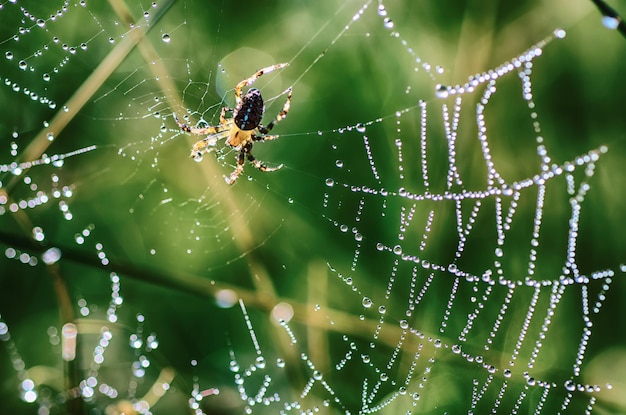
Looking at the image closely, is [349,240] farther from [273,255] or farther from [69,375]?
[69,375]

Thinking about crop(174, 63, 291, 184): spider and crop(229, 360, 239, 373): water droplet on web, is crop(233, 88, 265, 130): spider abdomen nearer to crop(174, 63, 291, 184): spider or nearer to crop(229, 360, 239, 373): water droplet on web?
crop(174, 63, 291, 184): spider

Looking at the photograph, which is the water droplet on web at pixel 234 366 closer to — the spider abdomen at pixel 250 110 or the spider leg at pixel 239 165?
the spider leg at pixel 239 165

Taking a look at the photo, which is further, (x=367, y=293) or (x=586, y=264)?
(x=367, y=293)

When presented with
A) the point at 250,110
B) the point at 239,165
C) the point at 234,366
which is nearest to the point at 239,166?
the point at 239,165

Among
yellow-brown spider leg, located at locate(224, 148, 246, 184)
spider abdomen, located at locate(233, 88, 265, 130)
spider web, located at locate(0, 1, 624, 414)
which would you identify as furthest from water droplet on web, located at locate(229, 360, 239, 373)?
spider abdomen, located at locate(233, 88, 265, 130)

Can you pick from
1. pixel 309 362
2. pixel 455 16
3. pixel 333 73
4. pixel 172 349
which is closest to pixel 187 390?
pixel 172 349

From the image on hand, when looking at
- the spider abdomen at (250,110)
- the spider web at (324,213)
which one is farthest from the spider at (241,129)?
the spider web at (324,213)
